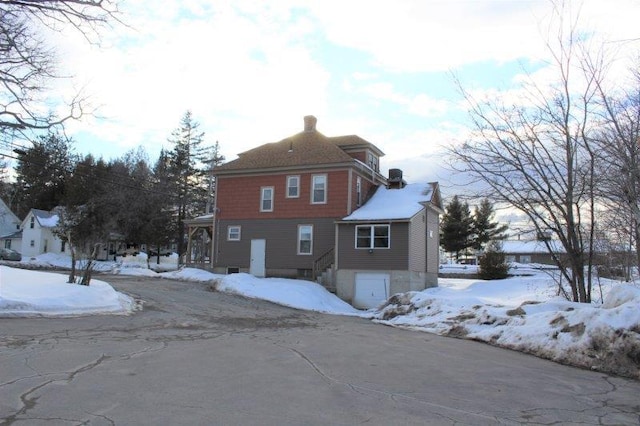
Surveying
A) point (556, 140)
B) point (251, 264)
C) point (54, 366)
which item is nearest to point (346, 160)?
point (251, 264)

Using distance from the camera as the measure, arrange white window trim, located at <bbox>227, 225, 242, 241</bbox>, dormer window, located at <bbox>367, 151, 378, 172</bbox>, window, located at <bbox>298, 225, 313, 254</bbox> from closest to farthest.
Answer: window, located at <bbox>298, 225, 313, 254</bbox> → white window trim, located at <bbox>227, 225, 242, 241</bbox> → dormer window, located at <bbox>367, 151, 378, 172</bbox>

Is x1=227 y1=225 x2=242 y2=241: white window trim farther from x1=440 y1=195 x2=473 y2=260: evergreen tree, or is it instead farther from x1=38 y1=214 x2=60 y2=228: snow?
x1=38 y1=214 x2=60 y2=228: snow

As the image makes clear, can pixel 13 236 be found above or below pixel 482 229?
below

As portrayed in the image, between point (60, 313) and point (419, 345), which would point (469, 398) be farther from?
point (60, 313)

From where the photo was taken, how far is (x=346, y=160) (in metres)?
29.7

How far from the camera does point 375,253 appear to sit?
91.6ft

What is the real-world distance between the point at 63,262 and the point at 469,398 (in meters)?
49.9

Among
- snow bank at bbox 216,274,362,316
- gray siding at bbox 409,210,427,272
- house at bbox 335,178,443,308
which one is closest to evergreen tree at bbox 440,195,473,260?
gray siding at bbox 409,210,427,272

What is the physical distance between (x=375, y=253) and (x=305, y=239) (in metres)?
4.80

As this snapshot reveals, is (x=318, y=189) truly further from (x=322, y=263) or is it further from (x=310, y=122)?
(x=310, y=122)

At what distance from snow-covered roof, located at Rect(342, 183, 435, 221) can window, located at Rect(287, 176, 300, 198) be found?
12.7ft

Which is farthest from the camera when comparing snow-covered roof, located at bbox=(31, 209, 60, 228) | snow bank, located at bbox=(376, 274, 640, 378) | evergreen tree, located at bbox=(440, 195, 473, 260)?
evergreen tree, located at bbox=(440, 195, 473, 260)

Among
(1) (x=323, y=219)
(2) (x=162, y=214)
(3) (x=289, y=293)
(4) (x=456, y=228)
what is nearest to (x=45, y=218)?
(2) (x=162, y=214)

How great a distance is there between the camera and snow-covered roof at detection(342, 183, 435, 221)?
92.1ft
